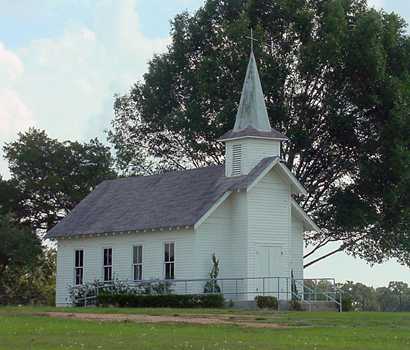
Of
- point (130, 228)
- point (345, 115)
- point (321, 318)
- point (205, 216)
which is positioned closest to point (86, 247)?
point (130, 228)

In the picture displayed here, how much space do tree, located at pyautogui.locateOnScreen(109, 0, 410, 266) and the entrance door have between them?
1205cm

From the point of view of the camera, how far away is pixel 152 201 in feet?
174

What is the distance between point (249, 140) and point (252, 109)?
6.89 feet

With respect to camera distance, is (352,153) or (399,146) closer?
(399,146)

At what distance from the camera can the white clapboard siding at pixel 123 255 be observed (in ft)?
161

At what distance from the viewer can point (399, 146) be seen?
58.1m

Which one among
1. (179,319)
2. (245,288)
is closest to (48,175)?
(245,288)

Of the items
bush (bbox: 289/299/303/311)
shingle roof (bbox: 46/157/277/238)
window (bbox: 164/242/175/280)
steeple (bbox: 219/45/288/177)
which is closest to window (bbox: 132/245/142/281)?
shingle roof (bbox: 46/157/277/238)

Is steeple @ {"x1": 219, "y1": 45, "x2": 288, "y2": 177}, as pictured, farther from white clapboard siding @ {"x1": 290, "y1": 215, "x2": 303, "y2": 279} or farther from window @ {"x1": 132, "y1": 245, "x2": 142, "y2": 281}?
window @ {"x1": 132, "y1": 245, "x2": 142, "y2": 281}

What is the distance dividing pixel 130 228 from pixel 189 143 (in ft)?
46.4

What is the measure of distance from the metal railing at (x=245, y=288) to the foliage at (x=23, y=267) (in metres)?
13.9

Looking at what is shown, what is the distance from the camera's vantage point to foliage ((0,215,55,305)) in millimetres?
63938

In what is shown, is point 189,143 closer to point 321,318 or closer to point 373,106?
point 373,106

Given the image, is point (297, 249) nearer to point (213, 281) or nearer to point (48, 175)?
point (213, 281)
